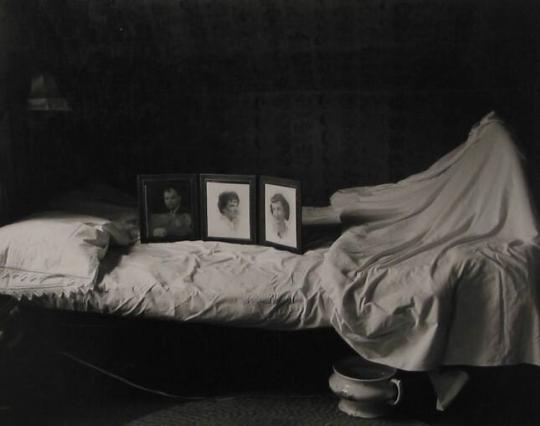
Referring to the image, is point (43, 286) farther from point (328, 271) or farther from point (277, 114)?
point (277, 114)

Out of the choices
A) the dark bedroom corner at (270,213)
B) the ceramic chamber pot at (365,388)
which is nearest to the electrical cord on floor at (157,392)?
the dark bedroom corner at (270,213)

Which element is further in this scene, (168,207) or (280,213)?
(168,207)

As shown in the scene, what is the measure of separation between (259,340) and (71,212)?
33.7 inches

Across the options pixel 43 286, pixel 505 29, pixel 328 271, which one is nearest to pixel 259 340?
pixel 328 271

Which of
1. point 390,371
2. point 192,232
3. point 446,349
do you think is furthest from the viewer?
point 192,232

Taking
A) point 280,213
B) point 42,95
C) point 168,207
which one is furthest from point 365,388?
point 42,95

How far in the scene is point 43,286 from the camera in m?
2.02

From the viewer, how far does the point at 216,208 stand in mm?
2354

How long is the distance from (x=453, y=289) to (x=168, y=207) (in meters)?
1.02

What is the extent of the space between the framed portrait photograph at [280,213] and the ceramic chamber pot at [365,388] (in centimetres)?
41

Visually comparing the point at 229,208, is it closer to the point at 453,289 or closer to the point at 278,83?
the point at 278,83

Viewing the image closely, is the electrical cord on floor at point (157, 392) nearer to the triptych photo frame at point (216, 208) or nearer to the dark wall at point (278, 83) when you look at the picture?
the triptych photo frame at point (216, 208)

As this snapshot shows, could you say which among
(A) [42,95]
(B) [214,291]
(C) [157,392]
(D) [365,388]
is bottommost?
(C) [157,392]

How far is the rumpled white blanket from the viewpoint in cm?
179
